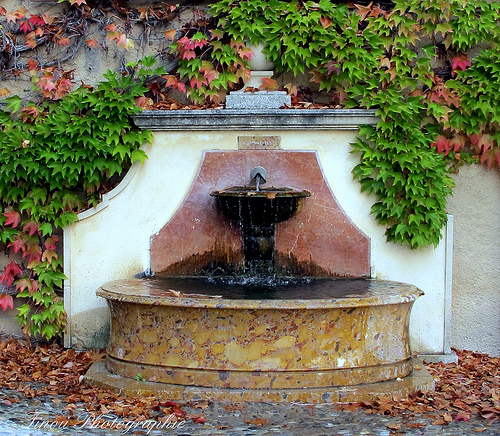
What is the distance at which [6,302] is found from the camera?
19.0 ft

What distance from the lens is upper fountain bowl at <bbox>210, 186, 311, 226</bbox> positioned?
5117mm

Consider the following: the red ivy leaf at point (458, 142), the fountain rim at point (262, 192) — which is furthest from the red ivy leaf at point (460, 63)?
the fountain rim at point (262, 192)

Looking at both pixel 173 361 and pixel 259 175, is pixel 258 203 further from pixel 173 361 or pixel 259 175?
pixel 173 361

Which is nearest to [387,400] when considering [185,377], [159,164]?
[185,377]

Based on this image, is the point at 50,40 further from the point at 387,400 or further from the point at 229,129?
the point at 387,400

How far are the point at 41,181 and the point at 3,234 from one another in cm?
55

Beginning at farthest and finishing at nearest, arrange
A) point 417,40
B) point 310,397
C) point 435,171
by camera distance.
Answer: point 417,40, point 435,171, point 310,397

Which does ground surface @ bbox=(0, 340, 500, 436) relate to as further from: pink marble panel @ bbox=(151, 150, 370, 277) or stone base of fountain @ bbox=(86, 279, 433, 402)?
pink marble panel @ bbox=(151, 150, 370, 277)

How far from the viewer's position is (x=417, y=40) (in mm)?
5828

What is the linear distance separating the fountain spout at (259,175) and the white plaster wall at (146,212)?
282 mm

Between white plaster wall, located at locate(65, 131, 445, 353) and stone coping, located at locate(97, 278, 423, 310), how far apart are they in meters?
0.74

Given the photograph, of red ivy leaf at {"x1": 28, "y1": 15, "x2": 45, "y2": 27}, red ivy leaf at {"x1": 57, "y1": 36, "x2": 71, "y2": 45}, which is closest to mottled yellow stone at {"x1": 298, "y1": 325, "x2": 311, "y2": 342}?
red ivy leaf at {"x1": 57, "y1": 36, "x2": 71, "y2": 45}

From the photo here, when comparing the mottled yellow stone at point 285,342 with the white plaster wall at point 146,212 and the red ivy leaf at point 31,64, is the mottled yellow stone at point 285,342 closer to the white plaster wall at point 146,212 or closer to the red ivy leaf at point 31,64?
the white plaster wall at point 146,212

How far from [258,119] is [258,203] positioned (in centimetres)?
72
